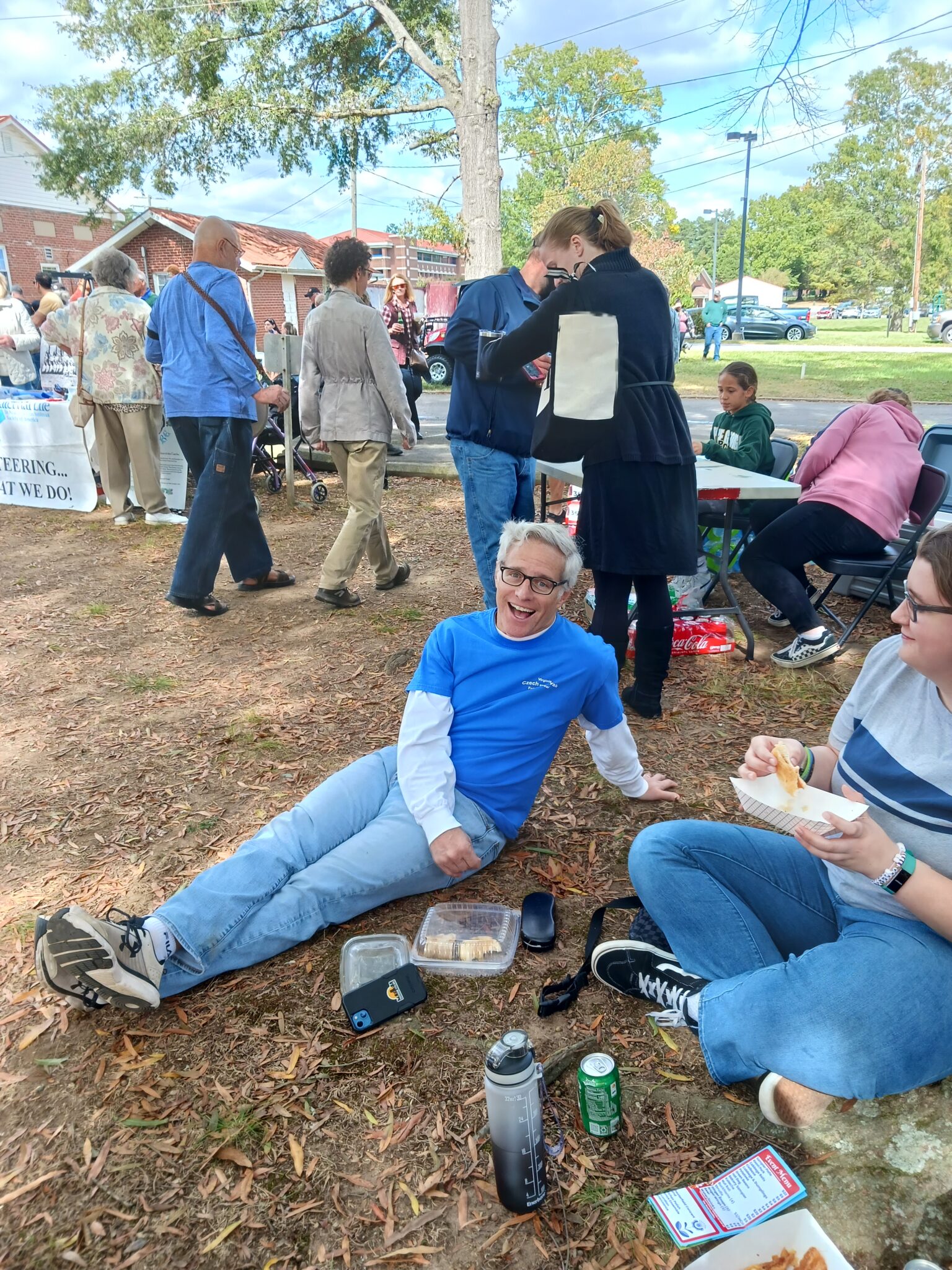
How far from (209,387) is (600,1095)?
15.4 feet

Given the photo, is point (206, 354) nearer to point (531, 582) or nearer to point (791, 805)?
point (531, 582)

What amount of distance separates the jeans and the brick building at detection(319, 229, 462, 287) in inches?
2349

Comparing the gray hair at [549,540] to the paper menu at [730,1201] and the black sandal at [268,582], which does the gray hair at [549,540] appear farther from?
the black sandal at [268,582]

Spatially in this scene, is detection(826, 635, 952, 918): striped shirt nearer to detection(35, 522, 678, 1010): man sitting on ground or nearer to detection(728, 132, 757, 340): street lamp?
detection(35, 522, 678, 1010): man sitting on ground

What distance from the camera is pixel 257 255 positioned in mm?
33875

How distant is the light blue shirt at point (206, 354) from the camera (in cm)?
527

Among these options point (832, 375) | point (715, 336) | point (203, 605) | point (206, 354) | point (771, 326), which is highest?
point (771, 326)

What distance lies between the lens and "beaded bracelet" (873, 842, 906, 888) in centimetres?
175

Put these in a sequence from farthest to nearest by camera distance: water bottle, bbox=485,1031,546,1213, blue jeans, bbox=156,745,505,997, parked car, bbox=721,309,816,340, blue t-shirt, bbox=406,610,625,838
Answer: parked car, bbox=721,309,816,340 < blue t-shirt, bbox=406,610,625,838 < blue jeans, bbox=156,745,505,997 < water bottle, bbox=485,1031,546,1213

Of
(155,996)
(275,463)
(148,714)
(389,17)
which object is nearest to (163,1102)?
(155,996)

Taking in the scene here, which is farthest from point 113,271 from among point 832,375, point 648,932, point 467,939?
point 832,375

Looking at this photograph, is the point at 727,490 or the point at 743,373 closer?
the point at 727,490

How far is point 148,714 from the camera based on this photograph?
424 cm

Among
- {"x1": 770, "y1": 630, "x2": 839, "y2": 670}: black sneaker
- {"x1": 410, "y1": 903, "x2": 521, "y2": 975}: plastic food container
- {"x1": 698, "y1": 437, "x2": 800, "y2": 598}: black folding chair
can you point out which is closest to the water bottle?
{"x1": 410, "y1": 903, "x2": 521, "y2": 975}: plastic food container
